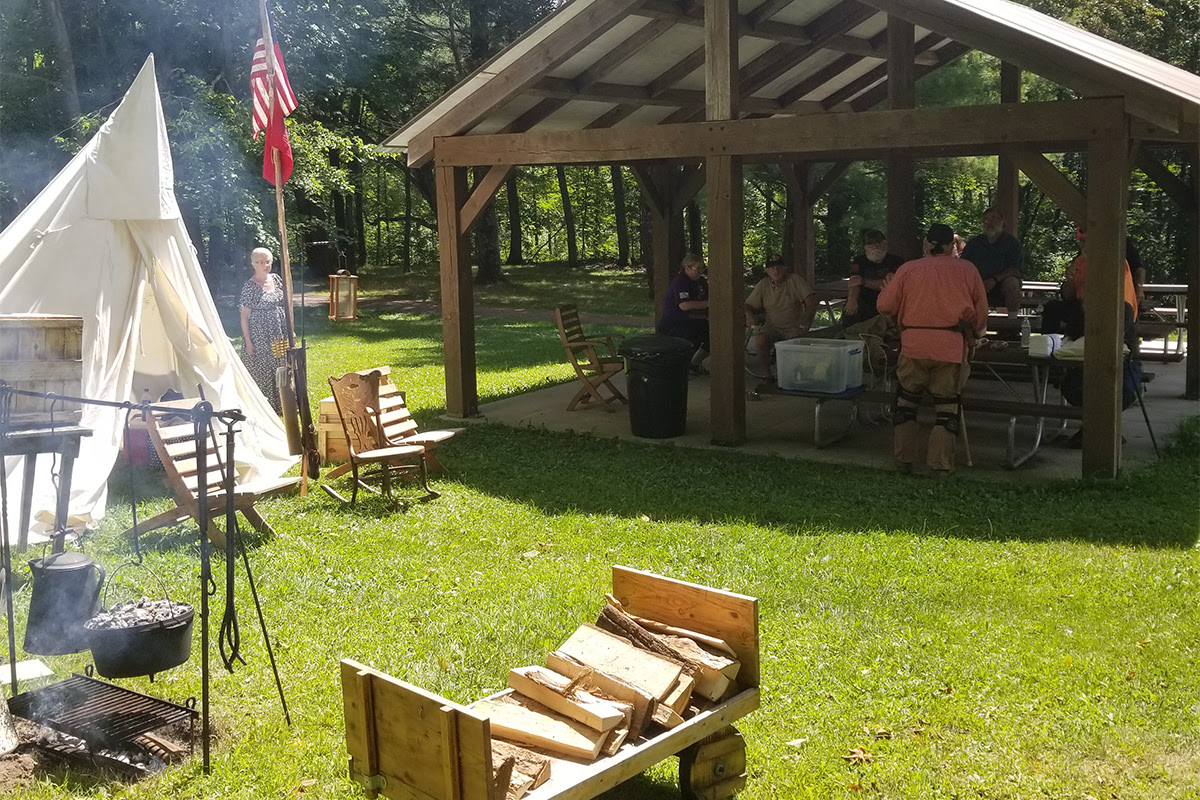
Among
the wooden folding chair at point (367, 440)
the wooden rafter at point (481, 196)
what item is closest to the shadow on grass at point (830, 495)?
the wooden folding chair at point (367, 440)

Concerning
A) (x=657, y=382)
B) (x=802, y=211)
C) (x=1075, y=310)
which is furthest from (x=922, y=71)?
(x=657, y=382)

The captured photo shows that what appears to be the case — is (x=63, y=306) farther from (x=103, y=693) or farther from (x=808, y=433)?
(x=808, y=433)

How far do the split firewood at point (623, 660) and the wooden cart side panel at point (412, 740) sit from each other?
815mm

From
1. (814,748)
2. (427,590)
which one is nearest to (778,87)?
(427,590)

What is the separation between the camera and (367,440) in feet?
28.8

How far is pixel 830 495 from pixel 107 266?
5.77 meters

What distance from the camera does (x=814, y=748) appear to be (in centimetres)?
457

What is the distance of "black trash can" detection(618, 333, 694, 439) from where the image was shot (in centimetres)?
1045

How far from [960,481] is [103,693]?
6.26 metres

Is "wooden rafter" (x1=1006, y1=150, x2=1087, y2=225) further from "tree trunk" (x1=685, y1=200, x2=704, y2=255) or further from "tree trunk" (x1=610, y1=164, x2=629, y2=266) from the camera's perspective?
"tree trunk" (x1=610, y1=164, x2=629, y2=266)

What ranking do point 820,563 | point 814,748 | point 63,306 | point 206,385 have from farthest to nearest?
point 206,385
point 63,306
point 820,563
point 814,748

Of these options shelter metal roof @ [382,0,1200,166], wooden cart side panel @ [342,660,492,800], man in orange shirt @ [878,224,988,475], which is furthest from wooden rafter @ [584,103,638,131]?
wooden cart side panel @ [342,660,492,800]

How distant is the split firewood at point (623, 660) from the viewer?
13.3ft

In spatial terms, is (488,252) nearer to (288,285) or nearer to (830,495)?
(288,285)
